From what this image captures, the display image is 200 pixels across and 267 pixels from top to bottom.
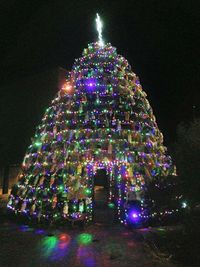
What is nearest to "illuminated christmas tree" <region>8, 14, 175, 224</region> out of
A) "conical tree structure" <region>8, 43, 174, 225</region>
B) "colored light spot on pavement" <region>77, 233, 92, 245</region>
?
"conical tree structure" <region>8, 43, 174, 225</region>

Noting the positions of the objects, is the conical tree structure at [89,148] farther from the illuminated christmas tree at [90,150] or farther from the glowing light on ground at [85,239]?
the glowing light on ground at [85,239]

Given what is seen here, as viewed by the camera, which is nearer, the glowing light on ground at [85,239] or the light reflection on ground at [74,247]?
the light reflection on ground at [74,247]

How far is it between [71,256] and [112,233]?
249 cm

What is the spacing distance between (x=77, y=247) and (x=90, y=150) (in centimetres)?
414

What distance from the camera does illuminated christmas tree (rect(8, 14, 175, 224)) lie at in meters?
11.0

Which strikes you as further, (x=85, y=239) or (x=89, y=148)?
(x=89, y=148)

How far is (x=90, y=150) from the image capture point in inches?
461

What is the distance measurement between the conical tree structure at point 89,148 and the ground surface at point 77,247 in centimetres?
84

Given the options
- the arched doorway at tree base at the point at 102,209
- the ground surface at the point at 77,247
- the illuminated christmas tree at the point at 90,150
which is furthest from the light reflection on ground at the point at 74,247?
the arched doorway at tree base at the point at 102,209

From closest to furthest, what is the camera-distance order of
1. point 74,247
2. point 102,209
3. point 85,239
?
point 74,247, point 85,239, point 102,209

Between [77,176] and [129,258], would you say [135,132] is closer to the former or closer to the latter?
[77,176]

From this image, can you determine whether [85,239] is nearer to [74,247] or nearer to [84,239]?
[84,239]

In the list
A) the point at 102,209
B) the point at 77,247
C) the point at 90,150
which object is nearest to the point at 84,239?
the point at 77,247

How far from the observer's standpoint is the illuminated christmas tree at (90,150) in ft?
36.2
